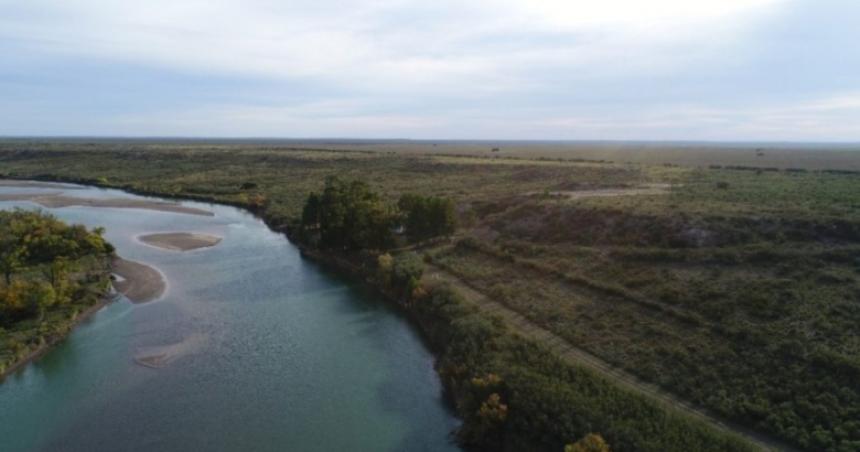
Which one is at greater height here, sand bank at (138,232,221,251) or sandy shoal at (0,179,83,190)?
sandy shoal at (0,179,83,190)

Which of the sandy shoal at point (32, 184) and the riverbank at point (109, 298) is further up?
the sandy shoal at point (32, 184)

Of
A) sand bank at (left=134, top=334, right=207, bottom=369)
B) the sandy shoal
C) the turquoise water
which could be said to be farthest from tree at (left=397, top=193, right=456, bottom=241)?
the sandy shoal

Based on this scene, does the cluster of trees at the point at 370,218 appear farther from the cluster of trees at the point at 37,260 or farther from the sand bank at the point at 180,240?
the cluster of trees at the point at 37,260

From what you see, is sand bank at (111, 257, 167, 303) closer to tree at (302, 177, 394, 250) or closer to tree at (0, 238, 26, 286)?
tree at (0, 238, 26, 286)

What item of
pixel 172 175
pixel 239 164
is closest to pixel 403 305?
pixel 172 175

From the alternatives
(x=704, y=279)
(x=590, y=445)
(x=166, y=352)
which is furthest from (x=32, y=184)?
(x=590, y=445)

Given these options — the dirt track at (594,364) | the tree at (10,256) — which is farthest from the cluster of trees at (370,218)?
the tree at (10,256)
